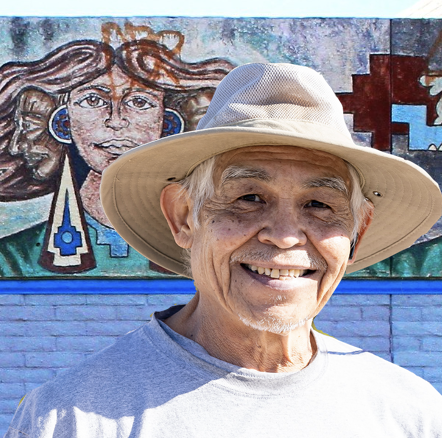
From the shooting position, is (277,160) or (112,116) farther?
(112,116)

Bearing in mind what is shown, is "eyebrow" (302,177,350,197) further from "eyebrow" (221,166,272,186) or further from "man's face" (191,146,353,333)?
"eyebrow" (221,166,272,186)

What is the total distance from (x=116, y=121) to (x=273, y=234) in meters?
3.16

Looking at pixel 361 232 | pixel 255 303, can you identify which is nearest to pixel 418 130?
pixel 361 232

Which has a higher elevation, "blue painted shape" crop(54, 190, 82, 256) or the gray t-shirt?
the gray t-shirt

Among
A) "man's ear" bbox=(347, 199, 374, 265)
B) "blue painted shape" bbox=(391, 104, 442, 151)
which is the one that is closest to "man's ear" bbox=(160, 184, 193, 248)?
"man's ear" bbox=(347, 199, 374, 265)

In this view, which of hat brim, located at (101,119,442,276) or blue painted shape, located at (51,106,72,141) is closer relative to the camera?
hat brim, located at (101,119,442,276)

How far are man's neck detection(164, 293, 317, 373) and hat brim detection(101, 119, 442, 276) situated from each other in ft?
1.34

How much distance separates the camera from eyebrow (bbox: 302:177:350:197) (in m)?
1.47

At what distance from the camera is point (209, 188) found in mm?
1537

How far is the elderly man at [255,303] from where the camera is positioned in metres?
1.37

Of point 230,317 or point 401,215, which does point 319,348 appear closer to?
point 230,317

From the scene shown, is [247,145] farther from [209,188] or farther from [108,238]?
[108,238]

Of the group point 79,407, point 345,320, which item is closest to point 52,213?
point 345,320

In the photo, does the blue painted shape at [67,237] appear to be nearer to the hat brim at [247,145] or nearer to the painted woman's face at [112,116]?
the painted woman's face at [112,116]
